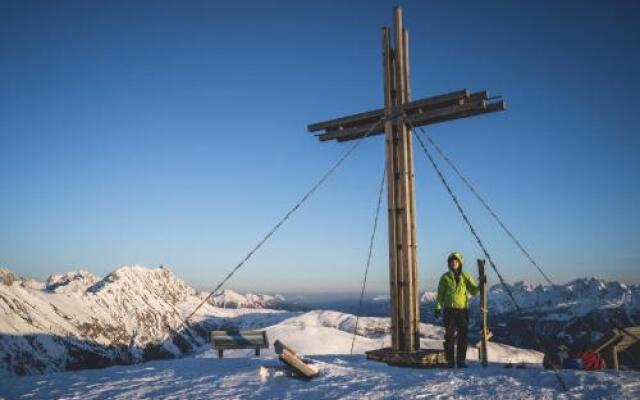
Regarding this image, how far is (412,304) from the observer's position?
11273 millimetres

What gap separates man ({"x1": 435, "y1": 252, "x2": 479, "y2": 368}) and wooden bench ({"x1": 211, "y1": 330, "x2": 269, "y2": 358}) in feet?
20.6

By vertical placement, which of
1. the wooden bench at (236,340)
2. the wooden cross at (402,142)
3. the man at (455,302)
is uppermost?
the wooden cross at (402,142)

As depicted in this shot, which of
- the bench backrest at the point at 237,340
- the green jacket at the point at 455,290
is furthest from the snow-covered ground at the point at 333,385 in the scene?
the bench backrest at the point at 237,340

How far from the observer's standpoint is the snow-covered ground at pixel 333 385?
24.1 ft

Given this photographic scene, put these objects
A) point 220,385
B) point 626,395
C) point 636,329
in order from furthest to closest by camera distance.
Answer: point 636,329, point 220,385, point 626,395

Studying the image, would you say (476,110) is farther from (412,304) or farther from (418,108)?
(412,304)

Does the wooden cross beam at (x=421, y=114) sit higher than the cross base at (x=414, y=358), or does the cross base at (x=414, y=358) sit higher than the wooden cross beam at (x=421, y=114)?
the wooden cross beam at (x=421, y=114)

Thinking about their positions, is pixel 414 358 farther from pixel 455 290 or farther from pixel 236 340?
pixel 236 340

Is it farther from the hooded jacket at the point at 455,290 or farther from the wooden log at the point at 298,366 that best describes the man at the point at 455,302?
the wooden log at the point at 298,366

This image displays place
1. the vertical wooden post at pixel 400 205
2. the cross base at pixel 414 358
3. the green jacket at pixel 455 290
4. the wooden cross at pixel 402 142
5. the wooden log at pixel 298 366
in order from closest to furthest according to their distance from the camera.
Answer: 1. the wooden log at pixel 298 366
2. the cross base at pixel 414 358
3. the green jacket at pixel 455 290
4. the wooden cross at pixel 402 142
5. the vertical wooden post at pixel 400 205

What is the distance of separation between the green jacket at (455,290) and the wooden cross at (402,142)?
2.08 feet

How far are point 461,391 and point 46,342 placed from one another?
223171 millimetres

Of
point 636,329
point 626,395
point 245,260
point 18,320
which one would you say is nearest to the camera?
point 626,395

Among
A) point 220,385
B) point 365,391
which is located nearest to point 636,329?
point 365,391
